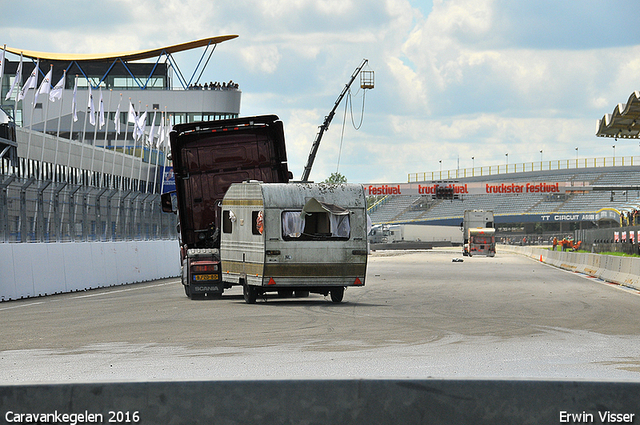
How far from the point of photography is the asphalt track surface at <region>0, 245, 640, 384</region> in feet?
29.1

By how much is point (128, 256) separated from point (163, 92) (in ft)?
191

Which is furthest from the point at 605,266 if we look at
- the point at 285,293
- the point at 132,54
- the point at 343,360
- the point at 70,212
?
the point at 132,54

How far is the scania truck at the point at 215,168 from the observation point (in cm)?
1995

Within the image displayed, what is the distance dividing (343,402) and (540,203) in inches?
5378

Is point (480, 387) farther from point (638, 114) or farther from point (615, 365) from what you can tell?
point (638, 114)

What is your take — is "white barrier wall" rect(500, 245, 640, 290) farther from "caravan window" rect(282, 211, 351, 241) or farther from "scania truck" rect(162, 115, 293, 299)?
"scania truck" rect(162, 115, 293, 299)

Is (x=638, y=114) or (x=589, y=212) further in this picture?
(x=589, y=212)

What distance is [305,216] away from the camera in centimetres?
1842

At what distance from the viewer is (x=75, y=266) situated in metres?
24.2

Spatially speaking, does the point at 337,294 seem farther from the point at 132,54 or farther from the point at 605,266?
the point at 132,54

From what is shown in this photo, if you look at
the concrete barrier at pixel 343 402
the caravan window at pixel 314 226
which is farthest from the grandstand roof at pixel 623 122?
the concrete barrier at pixel 343 402

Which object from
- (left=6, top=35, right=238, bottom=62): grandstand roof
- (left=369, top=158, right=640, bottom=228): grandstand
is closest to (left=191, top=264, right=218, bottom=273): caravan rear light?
(left=6, top=35, right=238, bottom=62): grandstand roof

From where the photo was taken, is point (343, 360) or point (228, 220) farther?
point (228, 220)

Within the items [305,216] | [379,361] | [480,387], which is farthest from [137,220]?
[480,387]
